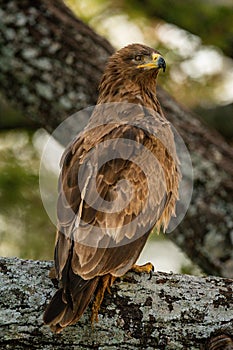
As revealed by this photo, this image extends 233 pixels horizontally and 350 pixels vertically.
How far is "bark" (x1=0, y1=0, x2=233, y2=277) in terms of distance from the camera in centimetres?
617

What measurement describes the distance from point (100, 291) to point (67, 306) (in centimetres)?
28

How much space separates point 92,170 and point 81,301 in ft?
2.67

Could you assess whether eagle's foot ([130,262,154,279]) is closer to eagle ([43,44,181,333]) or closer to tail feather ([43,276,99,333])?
eagle ([43,44,181,333])

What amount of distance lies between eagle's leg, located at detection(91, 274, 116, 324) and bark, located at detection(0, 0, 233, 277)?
1885 mm

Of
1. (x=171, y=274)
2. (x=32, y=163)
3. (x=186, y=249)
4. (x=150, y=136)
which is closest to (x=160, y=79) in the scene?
(x=32, y=163)

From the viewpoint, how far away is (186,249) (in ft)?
20.5

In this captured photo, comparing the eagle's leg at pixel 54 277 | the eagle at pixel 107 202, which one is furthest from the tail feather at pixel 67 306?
the eagle's leg at pixel 54 277

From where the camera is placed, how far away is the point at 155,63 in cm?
570

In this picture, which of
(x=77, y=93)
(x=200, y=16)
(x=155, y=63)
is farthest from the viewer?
(x=200, y=16)

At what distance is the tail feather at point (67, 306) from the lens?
3.95 metres

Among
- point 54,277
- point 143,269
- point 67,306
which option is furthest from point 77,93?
point 67,306

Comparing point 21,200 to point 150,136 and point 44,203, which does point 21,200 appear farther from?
point 150,136

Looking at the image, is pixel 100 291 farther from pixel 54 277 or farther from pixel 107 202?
pixel 107 202

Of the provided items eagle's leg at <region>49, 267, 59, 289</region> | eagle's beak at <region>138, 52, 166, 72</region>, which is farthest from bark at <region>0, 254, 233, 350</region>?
eagle's beak at <region>138, 52, 166, 72</region>
